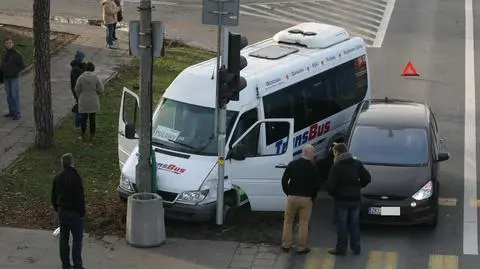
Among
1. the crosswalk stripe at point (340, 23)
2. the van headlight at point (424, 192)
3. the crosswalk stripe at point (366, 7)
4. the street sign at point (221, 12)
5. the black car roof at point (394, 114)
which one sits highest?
the street sign at point (221, 12)

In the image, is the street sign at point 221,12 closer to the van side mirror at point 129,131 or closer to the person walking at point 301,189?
the van side mirror at point 129,131

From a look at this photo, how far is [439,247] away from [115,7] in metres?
15.3

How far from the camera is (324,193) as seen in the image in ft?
55.7

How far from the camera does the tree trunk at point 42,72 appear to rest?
17.4 meters

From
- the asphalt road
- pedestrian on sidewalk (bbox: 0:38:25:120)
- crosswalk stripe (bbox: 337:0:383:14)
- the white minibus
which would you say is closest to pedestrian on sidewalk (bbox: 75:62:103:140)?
pedestrian on sidewalk (bbox: 0:38:25:120)

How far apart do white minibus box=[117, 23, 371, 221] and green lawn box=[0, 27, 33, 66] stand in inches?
362

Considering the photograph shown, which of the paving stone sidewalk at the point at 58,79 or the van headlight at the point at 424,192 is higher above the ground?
the van headlight at the point at 424,192

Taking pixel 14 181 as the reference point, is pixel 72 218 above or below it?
above

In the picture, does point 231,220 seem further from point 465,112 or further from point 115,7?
point 115,7

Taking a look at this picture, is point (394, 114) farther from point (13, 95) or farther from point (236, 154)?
point (13, 95)

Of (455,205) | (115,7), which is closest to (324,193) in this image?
(455,205)

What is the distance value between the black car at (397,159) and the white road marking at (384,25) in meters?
11.6

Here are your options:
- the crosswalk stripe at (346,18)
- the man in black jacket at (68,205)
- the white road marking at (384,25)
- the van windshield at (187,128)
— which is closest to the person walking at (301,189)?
the van windshield at (187,128)

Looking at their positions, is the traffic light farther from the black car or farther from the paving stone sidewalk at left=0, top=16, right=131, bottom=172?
the paving stone sidewalk at left=0, top=16, right=131, bottom=172
